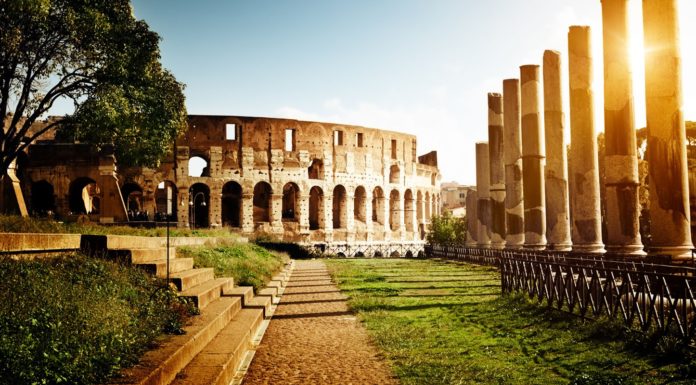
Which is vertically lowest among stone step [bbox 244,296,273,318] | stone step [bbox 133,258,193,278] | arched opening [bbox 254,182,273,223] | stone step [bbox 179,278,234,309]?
stone step [bbox 244,296,273,318]

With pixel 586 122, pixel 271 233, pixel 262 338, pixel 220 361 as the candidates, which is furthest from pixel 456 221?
pixel 220 361

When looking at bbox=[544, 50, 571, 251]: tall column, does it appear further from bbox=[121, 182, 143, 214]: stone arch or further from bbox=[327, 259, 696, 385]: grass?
bbox=[121, 182, 143, 214]: stone arch

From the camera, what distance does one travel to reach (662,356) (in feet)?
17.1

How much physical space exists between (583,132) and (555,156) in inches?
61.3

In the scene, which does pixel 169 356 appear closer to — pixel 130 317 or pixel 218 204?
pixel 130 317

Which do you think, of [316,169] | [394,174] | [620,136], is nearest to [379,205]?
[394,174]

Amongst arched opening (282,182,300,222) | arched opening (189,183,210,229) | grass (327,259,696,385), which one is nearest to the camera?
grass (327,259,696,385)

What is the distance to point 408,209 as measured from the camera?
3984cm

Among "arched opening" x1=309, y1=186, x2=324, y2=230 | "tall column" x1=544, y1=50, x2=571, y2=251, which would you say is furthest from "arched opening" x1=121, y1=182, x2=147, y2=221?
"tall column" x1=544, y1=50, x2=571, y2=251

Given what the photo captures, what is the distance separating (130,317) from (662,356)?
4.53 meters

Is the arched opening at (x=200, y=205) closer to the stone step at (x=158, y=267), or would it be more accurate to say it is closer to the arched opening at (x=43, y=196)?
the arched opening at (x=43, y=196)

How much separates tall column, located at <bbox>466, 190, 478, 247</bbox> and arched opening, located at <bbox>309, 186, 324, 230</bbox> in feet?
33.5

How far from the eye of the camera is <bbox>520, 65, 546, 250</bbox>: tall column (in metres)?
15.8

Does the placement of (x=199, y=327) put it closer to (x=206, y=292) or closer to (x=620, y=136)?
(x=206, y=292)
